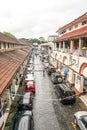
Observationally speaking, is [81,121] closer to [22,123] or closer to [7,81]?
[22,123]

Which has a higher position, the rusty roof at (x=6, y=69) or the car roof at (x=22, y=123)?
the rusty roof at (x=6, y=69)

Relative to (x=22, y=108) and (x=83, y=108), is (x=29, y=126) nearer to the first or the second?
(x=22, y=108)

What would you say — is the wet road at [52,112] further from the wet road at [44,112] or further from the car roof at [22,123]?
the car roof at [22,123]

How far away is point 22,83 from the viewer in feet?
86.6

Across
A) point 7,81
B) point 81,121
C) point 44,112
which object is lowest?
point 44,112

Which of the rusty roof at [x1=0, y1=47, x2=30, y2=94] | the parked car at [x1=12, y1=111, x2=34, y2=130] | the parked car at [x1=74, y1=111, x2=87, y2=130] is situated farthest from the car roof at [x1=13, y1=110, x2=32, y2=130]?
the parked car at [x1=74, y1=111, x2=87, y2=130]

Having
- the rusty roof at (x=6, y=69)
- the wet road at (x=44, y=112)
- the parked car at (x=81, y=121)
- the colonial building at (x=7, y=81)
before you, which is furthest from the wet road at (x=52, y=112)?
the rusty roof at (x=6, y=69)

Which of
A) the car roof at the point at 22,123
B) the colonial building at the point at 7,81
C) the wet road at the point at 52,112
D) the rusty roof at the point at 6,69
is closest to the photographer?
the car roof at the point at 22,123

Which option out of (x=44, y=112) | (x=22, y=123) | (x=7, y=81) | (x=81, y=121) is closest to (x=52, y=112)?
(x=44, y=112)

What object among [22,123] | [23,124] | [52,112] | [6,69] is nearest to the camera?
[23,124]

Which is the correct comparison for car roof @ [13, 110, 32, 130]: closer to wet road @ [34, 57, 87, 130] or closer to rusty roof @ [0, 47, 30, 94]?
wet road @ [34, 57, 87, 130]

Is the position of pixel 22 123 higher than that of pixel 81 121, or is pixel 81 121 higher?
pixel 22 123

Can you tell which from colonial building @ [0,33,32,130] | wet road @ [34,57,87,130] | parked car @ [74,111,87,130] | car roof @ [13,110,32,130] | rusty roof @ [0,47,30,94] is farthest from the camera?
wet road @ [34,57,87,130]

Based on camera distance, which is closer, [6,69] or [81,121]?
[81,121]
